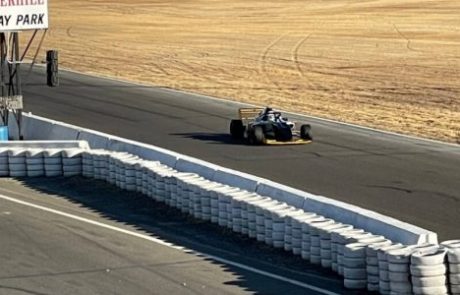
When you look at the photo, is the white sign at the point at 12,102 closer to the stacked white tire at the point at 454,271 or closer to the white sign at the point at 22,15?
the white sign at the point at 22,15

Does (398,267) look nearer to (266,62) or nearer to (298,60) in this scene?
(266,62)

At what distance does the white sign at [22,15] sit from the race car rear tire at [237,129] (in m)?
4.64

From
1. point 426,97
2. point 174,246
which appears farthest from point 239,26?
point 174,246

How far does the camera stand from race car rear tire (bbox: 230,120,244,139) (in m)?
25.6

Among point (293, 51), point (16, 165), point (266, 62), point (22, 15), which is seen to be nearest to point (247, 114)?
point (22, 15)

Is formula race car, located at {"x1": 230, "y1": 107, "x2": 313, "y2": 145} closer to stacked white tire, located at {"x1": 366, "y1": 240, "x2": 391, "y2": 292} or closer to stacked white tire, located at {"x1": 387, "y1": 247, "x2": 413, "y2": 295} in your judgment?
stacked white tire, located at {"x1": 366, "y1": 240, "x2": 391, "y2": 292}

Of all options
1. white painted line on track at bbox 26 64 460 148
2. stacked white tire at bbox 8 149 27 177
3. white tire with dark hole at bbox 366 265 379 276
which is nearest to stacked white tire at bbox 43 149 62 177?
stacked white tire at bbox 8 149 27 177

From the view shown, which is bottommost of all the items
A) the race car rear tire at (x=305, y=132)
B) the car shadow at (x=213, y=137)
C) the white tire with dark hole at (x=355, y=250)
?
the car shadow at (x=213, y=137)

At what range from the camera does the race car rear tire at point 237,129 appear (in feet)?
83.9

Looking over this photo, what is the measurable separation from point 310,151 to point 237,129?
7.63 feet

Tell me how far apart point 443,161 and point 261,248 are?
7.98m

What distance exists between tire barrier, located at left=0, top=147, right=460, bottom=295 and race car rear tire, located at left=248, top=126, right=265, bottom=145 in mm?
4178

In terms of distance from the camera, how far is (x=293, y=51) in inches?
1901

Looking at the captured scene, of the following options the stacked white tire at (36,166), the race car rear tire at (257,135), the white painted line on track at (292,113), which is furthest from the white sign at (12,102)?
the white painted line on track at (292,113)
